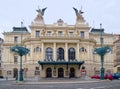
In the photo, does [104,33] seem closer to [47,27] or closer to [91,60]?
[91,60]

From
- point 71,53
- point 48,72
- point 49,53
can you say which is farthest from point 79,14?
point 48,72

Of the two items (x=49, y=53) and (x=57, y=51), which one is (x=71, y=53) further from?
(x=49, y=53)

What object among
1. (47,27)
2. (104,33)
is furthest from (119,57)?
(47,27)

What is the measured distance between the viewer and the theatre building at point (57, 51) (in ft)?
261

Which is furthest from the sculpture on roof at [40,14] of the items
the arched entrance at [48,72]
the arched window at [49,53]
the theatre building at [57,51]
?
A: the arched entrance at [48,72]

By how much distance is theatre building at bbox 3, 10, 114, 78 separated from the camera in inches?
3135

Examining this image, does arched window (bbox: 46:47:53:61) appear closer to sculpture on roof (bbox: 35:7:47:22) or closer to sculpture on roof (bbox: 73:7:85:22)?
sculpture on roof (bbox: 35:7:47:22)

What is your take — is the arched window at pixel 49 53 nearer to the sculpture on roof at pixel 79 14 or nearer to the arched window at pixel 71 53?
the arched window at pixel 71 53

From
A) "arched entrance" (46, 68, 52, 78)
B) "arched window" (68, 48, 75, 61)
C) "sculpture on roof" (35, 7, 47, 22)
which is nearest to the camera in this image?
"arched entrance" (46, 68, 52, 78)

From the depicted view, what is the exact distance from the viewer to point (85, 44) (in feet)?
273

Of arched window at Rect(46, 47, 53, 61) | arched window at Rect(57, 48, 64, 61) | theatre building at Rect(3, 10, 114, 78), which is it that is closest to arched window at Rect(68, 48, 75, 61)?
theatre building at Rect(3, 10, 114, 78)

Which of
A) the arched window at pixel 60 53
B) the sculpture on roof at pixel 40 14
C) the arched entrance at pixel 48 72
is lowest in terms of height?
the arched entrance at pixel 48 72

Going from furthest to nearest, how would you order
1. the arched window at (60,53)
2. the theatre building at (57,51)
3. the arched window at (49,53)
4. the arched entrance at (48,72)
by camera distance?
Result: the arched window at (60,53), the arched window at (49,53), the arched entrance at (48,72), the theatre building at (57,51)

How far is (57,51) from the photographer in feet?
266
